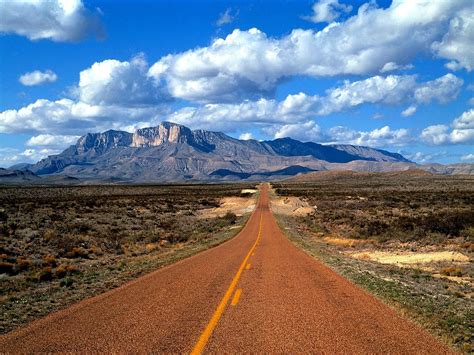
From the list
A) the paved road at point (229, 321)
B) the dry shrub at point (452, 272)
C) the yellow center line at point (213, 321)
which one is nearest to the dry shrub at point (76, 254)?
the paved road at point (229, 321)

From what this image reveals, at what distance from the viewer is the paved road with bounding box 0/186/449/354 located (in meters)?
6.90

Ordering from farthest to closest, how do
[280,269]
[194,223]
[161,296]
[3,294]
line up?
1. [194,223]
2. [280,269]
3. [3,294]
4. [161,296]

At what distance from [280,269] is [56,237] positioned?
1687 cm

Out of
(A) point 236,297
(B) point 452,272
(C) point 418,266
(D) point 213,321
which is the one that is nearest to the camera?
(D) point 213,321

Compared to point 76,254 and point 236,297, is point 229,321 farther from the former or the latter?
point 76,254

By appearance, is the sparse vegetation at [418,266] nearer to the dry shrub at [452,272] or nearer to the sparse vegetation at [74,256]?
the dry shrub at [452,272]

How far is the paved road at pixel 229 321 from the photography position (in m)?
6.90

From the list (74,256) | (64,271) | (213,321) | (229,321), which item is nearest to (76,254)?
(74,256)

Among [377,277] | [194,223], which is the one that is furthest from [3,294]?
[194,223]

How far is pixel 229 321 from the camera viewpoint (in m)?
8.27

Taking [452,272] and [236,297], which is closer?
[236,297]

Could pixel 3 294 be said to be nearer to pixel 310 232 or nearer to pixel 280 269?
pixel 280 269

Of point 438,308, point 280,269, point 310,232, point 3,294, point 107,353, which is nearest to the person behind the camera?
point 107,353

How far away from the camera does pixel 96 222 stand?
37844 millimetres
